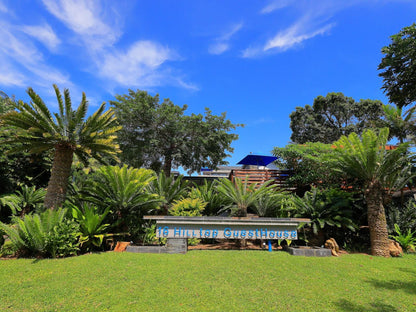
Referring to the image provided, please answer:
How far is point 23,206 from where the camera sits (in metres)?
11.3

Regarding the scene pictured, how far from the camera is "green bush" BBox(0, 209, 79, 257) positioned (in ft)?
18.3

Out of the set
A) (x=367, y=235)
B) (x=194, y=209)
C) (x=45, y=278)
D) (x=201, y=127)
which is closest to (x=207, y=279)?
(x=45, y=278)

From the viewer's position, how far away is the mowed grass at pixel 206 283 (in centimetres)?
336

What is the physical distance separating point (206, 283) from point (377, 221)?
606 cm

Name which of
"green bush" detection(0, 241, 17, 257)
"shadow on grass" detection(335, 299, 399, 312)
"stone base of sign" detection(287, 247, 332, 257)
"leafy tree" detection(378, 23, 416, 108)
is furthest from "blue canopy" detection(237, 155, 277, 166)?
"green bush" detection(0, 241, 17, 257)

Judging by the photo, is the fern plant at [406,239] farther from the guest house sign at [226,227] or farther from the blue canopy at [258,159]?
the blue canopy at [258,159]

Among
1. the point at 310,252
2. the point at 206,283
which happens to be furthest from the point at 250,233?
the point at 206,283

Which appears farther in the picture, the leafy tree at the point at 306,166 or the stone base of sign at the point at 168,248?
the leafy tree at the point at 306,166

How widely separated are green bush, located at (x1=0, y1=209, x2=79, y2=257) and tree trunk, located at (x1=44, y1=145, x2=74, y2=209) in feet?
5.64

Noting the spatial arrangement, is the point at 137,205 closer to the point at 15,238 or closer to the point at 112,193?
the point at 112,193

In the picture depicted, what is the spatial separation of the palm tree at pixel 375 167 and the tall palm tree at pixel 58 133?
8785 mm

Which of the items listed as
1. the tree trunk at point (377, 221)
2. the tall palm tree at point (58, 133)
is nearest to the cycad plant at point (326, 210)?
the tree trunk at point (377, 221)

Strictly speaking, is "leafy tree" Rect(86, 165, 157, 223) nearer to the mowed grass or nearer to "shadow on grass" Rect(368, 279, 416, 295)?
the mowed grass

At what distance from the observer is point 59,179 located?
25.7ft
